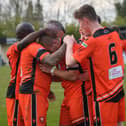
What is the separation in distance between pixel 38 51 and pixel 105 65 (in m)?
0.97

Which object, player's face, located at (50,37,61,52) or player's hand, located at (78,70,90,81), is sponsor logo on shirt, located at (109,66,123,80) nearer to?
player's hand, located at (78,70,90,81)

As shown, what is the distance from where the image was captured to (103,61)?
15.1 ft

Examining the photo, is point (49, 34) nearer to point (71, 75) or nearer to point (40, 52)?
point (40, 52)

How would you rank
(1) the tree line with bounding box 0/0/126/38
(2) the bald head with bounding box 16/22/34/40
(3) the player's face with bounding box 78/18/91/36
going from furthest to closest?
(1) the tree line with bounding box 0/0/126/38 → (2) the bald head with bounding box 16/22/34/40 → (3) the player's face with bounding box 78/18/91/36

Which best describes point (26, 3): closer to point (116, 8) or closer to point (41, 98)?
point (116, 8)

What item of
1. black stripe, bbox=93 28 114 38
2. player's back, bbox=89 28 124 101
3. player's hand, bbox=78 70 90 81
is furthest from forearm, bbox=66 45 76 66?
player's hand, bbox=78 70 90 81

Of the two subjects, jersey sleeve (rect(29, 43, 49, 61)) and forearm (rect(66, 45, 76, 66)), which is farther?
jersey sleeve (rect(29, 43, 49, 61))

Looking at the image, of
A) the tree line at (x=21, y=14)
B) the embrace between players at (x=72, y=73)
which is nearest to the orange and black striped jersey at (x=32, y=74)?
the embrace between players at (x=72, y=73)

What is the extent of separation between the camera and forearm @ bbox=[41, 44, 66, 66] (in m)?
4.91

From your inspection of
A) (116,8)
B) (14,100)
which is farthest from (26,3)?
(14,100)

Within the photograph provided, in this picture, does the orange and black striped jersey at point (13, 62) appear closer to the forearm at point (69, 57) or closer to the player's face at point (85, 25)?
the forearm at point (69, 57)

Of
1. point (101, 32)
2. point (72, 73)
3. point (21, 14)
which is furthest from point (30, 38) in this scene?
point (21, 14)

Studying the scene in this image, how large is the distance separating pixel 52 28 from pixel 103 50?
97 centimetres

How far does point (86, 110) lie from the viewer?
519 centimetres
